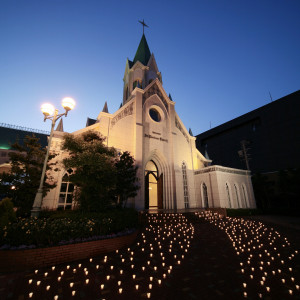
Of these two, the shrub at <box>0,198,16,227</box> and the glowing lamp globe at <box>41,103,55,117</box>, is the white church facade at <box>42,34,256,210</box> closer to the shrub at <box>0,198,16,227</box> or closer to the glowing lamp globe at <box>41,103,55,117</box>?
the glowing lamp globe at <box>41,103,55,117</box>

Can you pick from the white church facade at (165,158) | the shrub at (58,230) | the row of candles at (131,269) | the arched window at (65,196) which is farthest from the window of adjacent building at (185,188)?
the shrub at (58,230)

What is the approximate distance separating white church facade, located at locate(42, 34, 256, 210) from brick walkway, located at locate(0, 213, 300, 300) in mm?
9202

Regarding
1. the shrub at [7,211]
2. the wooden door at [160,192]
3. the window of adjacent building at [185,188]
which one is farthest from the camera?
the window of adjacent building at [185,188]

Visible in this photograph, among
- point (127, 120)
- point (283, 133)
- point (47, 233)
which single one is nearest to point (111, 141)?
point (127, 120)

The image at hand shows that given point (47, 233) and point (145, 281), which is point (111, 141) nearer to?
point (47, 233)

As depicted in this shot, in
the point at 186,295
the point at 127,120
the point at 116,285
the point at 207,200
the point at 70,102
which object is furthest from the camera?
the point at 207,200

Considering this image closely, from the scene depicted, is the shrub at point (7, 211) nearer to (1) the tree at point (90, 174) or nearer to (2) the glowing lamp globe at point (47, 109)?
(1) the tree at point (90, 174)

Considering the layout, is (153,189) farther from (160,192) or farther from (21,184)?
(21,184)

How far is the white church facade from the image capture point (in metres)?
16.1

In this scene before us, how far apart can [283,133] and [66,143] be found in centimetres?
3459

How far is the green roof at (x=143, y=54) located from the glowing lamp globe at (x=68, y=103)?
66.5ft

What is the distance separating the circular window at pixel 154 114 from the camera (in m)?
20.2

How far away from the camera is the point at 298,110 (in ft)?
85.8

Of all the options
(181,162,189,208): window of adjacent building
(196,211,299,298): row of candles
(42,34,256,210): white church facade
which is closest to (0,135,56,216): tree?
(42,34,256,210): white church facade
